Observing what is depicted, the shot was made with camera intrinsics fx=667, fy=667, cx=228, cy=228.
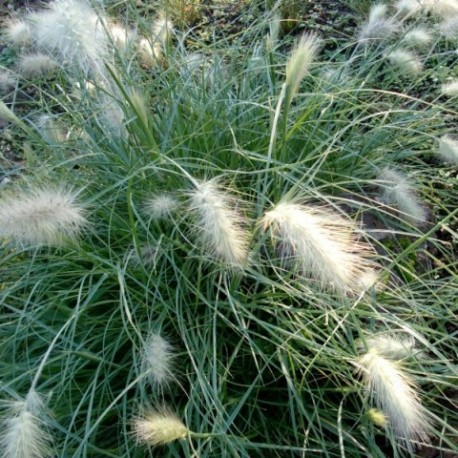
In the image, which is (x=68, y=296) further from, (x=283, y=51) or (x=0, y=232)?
(x=283, y=51)

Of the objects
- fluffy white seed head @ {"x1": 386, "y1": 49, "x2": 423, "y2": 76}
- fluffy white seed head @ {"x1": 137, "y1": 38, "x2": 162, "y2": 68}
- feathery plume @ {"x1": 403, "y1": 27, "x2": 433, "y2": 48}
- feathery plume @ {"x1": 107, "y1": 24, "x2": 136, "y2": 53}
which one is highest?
feathery plume @ {"x1": 107, "y1": 24, "x2": 136, "y2": 53}

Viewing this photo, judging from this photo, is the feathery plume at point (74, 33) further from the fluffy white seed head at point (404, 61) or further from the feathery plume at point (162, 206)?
the fluffy white seed head at point (404, 61)

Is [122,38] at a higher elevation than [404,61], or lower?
higher

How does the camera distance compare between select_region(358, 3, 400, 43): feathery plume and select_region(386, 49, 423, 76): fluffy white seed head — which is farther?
select_region(358, 3, 400, 43): feathery plume

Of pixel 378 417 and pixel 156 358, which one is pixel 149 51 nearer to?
pixel 156 358

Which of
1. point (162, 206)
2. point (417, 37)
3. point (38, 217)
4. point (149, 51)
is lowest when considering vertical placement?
point (417, 37)

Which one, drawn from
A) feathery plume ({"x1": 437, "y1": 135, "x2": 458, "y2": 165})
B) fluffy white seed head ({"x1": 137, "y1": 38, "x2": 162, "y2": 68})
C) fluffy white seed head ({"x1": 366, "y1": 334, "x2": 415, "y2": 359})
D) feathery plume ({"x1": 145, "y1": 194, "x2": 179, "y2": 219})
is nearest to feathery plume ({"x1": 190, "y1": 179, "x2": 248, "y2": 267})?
feathery plume ({"x1": 145, "y1": 194, "x2": 179, "y2": 219})

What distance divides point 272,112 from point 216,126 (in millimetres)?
274

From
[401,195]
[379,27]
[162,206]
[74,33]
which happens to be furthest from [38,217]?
[379,27]

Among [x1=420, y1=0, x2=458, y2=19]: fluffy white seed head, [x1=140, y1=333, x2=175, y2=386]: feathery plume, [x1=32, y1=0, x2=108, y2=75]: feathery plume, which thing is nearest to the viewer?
[x1=140, y1=333, x2=175, y2=386]: feathery plume

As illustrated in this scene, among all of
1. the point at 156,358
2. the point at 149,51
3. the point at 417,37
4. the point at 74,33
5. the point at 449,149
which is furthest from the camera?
the point at 149,51

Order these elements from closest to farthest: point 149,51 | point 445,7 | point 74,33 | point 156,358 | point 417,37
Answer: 1. point 156,358
2. point 74,33
3. point 445,7
4. point 417,37
5. point 149,51

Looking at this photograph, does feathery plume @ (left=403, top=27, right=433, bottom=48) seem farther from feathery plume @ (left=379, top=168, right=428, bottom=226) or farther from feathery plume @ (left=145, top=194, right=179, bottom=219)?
feathery plume @ (left=145, top=194, right=179, bottom=219)

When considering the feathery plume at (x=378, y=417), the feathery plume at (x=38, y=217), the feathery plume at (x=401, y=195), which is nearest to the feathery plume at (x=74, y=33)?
the feathery plume at (x=38, y=217)
